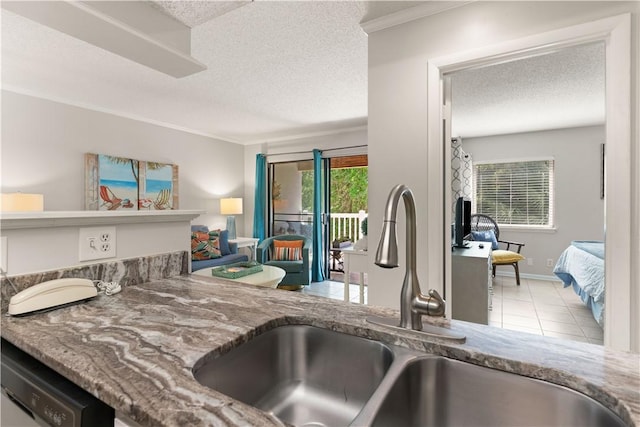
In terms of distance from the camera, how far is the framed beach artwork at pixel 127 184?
3.94 meters

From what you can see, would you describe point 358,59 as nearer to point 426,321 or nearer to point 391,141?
point 391,141

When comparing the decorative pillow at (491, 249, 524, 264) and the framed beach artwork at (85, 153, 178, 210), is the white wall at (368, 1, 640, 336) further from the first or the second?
the framed beach artwork at (85, 153, 178, 210)

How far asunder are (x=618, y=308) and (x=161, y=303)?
76.5 inches

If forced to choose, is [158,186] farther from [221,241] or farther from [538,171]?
[538,171]

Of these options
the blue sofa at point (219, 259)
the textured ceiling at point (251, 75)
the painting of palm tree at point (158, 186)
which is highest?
the textured ceiling at point (251, 75)

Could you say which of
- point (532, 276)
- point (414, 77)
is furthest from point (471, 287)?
point (532, 276)

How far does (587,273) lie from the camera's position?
324cm

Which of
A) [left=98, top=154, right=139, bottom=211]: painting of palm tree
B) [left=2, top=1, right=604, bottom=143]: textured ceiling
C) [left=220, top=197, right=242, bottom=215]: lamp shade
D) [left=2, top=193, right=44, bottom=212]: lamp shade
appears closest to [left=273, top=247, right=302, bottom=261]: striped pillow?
[left=220, top=197, right=242, bottom=215]: lamp shade

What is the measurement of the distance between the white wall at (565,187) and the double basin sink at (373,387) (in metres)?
5.46

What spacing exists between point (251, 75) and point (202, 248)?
2.61 meters

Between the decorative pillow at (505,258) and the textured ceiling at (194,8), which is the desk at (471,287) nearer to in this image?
the decorative pillow at (505,258)

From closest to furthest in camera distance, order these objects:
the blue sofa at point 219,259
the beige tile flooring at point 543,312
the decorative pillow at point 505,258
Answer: the beige tile flooring at point 543,312, the blue sofa at point 219,259, the decorative pillow at point 505,258

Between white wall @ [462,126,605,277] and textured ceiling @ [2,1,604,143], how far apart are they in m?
0.48

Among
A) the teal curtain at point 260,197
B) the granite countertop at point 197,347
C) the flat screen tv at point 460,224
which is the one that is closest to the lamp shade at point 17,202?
the granite countertop at point 197,347
